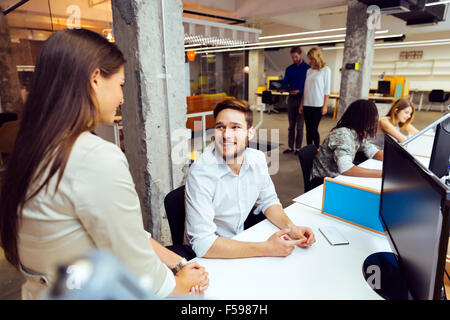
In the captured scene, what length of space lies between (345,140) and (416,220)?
5.11 ft

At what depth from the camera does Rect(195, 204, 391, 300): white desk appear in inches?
38.5

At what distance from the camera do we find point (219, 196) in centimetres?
149

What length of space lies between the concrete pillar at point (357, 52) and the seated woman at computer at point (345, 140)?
10.9ft

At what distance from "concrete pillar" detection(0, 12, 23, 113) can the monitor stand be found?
7457mm

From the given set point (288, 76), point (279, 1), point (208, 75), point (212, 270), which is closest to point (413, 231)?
point (212, 270)

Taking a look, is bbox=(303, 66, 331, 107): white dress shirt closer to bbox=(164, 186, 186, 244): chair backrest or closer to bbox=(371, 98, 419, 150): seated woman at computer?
bbox=(371, 98, 419, 150): seated woman at computer

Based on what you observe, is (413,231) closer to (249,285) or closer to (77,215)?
(249,285)

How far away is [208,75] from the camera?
12570 millimetres

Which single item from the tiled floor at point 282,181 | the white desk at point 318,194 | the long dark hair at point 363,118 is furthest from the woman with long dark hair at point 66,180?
the long dark hair at point 363,118

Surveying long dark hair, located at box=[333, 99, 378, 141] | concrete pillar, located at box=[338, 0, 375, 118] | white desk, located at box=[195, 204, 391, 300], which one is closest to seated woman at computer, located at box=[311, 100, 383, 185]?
long dark hair, located at box=[333, 99, 378, 141]

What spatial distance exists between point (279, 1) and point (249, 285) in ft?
20.9

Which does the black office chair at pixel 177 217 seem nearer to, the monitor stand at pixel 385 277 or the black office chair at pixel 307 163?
the monitor stand at pixel 385 277
